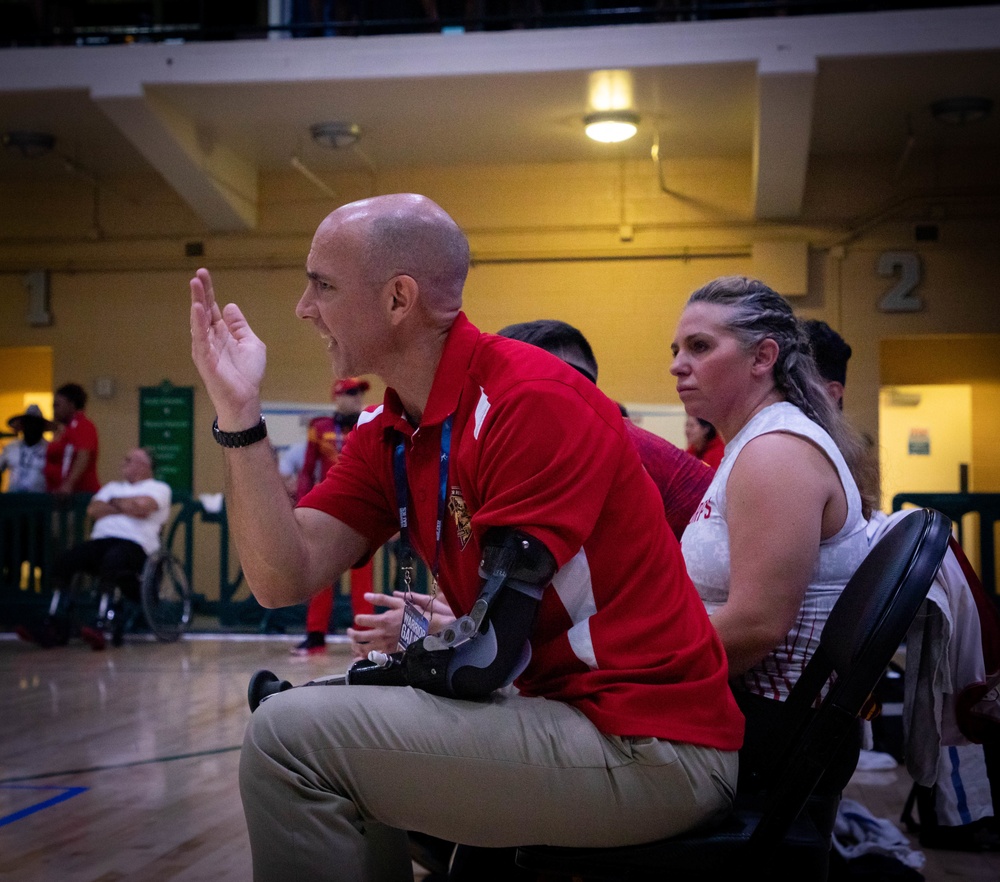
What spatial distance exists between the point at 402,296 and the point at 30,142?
30.4ft

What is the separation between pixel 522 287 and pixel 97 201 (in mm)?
4344

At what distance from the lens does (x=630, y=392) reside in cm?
1023

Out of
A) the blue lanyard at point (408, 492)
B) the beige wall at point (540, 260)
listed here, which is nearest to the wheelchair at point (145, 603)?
the beige wall at point (540, 260)

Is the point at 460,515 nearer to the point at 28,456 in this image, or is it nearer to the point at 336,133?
the point at 336,133

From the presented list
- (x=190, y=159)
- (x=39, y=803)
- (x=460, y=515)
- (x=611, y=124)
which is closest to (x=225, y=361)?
(x=460, y=515)

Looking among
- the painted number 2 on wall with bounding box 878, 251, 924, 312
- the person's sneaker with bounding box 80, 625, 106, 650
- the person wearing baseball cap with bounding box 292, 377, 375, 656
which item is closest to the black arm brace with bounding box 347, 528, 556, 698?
the person wearing baseball cap with bounding box 292, 377, 375, 656

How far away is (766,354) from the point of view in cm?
207

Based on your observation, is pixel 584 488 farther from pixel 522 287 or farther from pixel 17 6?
pixel 17 6

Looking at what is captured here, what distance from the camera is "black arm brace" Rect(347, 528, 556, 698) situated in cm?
131

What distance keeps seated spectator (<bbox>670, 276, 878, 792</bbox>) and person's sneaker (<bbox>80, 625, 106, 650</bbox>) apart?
22.1ft

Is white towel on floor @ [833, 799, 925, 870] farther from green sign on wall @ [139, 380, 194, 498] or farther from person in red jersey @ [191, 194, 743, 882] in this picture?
green sign on wall @ [139, 380, 194, 498]

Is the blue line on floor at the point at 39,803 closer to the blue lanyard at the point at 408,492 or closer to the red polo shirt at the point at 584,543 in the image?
the blue lanyard at the point at 408,492

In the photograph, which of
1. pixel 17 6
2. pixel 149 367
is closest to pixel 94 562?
pixel 149 367

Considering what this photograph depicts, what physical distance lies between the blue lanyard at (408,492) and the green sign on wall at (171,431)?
9.47 m
